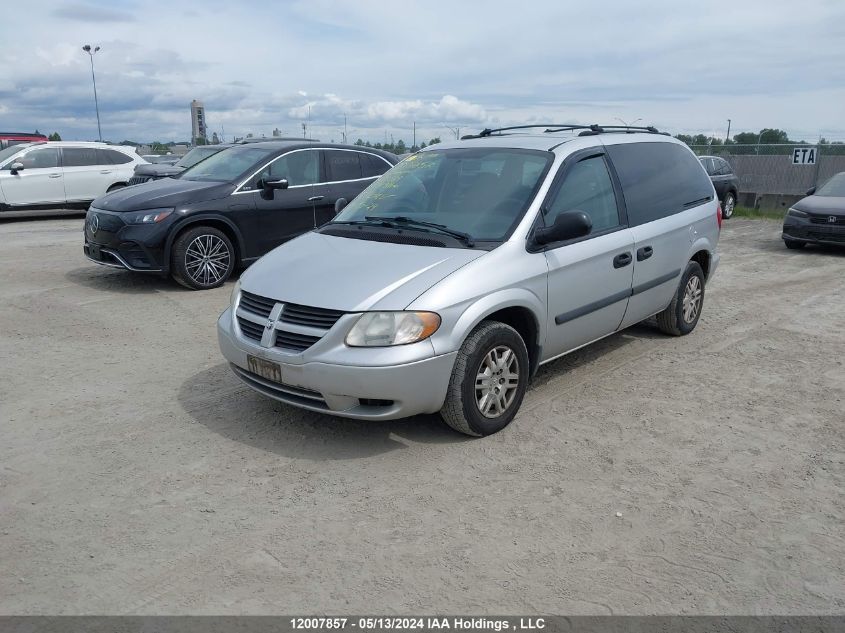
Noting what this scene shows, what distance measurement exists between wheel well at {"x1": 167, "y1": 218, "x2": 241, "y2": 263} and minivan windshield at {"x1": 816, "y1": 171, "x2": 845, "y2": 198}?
9925 millimetres

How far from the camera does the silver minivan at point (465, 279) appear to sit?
4207 millimetres

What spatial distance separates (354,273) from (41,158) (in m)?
14.6

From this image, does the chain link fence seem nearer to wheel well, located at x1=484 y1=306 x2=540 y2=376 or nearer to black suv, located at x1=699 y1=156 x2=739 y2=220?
black suv, located at x1=699 y1=156 x2=739 y2=220

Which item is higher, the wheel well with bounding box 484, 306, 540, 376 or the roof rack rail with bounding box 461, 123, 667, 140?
the roof rack rail with bounding box 461, 123, 667, 140

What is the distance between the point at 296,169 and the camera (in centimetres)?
961

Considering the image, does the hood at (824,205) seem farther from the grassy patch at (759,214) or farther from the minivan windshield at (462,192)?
the minivan windshield at (462,192)

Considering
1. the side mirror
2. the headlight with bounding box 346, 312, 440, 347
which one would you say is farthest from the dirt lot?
the side mirror

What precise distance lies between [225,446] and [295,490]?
76 cm

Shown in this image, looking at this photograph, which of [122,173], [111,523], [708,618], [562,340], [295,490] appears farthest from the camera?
[122,173]

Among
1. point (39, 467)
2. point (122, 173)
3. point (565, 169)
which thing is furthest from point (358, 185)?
point (122, 173)

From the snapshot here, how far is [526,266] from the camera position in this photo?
4762 millimetres

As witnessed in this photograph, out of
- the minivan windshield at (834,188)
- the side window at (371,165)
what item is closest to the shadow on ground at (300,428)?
the side window at (371,165)

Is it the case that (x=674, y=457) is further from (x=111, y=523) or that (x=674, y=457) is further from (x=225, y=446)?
(x=111, y=523)

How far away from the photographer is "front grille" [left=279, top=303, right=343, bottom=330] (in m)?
4.24
